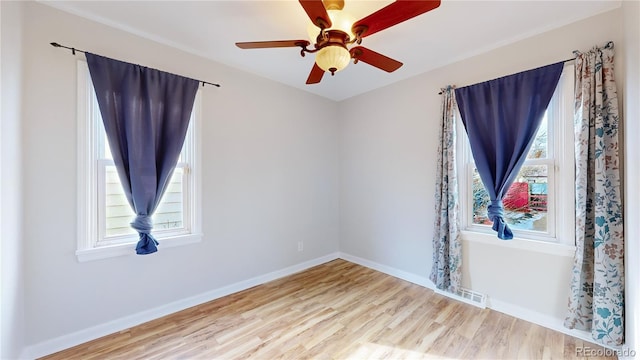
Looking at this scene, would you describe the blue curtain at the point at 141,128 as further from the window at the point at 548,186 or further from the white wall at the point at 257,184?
the window at the point at 548,186

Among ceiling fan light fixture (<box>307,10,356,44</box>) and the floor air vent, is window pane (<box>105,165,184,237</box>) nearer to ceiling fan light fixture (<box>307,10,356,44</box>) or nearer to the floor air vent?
ceiling fan light fixture (<box>307,10,356,44</box>)

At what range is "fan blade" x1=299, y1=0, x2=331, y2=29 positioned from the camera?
1.22 meters

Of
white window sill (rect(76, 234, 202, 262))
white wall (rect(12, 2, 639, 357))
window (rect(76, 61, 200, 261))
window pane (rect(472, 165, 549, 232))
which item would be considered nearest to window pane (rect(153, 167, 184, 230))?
window (rect(76, 61, 200, 261))

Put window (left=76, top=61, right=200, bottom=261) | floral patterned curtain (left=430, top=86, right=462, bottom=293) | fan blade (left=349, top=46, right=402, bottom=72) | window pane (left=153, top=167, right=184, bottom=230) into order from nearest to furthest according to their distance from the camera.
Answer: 1. fan blade (left=349, top=46, right=402, bottom=72)
2. window (left=76, top=61, right=200, bottom=261)
3. window pane (left=153, top=167, right=184, bottom=230)
4. floral patterned curtain (left=430, top=86, right=462, bottom=293)

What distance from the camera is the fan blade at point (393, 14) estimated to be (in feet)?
4.09

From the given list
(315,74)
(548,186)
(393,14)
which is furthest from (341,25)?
(548,186)

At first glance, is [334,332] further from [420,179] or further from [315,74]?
[315,74]

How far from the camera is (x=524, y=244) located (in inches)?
88.6

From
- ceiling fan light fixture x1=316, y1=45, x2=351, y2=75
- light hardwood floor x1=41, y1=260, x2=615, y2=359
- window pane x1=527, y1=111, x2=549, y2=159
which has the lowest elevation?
light hardwood floor x1=41, y1=260, x2=615, y2=359

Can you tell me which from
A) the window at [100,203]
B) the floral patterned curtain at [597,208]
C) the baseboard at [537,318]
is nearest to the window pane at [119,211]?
the window at [100,203]

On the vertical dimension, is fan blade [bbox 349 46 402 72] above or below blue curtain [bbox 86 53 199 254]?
above

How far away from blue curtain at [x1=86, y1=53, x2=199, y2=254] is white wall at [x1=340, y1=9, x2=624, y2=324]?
2.36m

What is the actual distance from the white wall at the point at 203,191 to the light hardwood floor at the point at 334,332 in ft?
1.03

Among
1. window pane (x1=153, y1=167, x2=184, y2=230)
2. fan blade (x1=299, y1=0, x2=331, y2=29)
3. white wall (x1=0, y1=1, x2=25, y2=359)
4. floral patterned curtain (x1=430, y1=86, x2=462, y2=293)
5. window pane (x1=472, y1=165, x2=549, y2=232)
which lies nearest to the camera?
fan blade (x1=299, y1=0, x2=331, y2=29)
